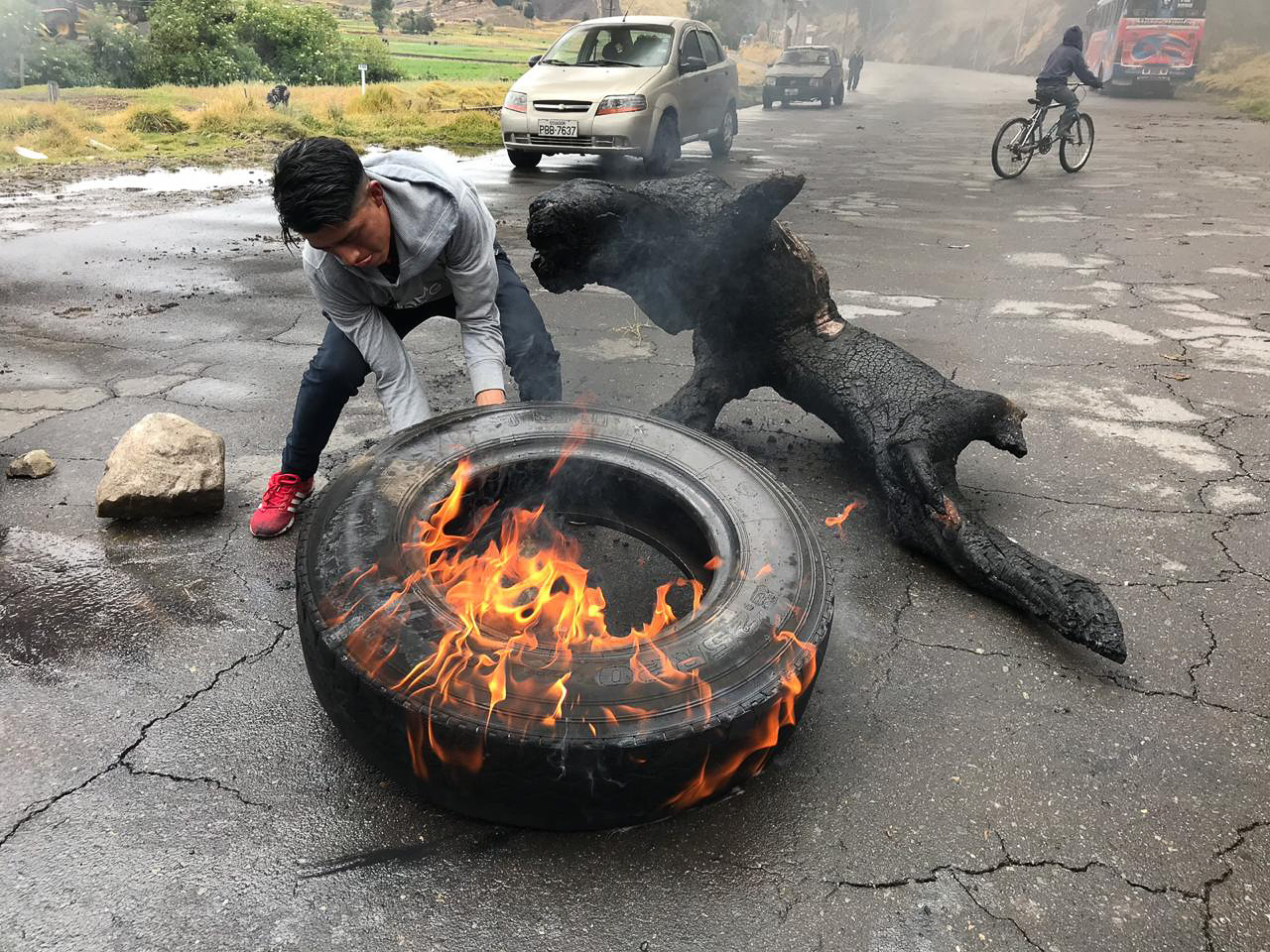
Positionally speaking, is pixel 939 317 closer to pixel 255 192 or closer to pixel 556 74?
pixel 556 74

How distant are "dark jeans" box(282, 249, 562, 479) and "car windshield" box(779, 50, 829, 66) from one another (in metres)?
24.0

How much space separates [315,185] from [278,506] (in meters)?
1.38

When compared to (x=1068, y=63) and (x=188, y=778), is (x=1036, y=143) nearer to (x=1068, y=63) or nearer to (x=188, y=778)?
(x=1068, y=63)

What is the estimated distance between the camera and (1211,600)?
8.79 ft

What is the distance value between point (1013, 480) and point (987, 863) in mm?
2096

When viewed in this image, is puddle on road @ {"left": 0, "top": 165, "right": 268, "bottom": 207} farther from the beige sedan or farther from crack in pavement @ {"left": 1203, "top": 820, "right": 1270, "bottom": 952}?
crack in pavement @ {"left": 1203, "top": 820, "right": 1270, "bottom": 952}

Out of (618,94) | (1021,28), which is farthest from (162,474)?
(1021,28)

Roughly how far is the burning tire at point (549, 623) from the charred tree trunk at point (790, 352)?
29.1 inches

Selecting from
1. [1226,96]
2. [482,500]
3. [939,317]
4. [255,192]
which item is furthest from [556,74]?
[1226,96]

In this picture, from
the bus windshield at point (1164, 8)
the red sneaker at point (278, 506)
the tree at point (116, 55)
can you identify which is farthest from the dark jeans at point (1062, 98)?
the tree at point (116, 55)

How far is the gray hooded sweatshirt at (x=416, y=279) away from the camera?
248 cm

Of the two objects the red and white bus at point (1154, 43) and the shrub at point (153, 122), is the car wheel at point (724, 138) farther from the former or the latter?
the red and white bus at point (1154, 43)

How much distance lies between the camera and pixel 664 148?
1055 centimetres

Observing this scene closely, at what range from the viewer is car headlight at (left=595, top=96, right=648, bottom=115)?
32.2ft
